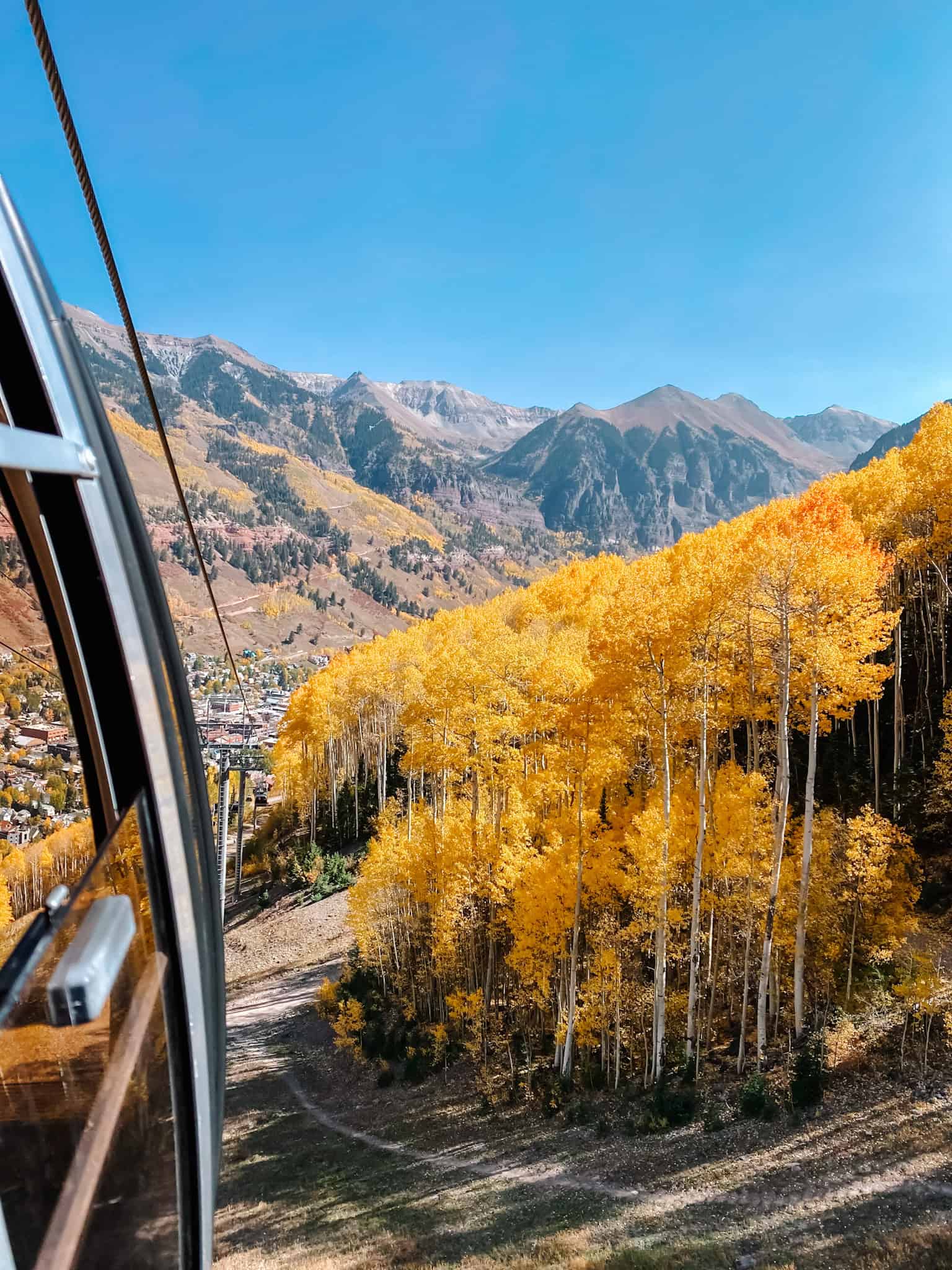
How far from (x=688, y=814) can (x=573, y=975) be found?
15.3 feet

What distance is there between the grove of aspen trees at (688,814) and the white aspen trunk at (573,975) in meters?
0.11

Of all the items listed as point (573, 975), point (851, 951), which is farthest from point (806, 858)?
point (573, 975)

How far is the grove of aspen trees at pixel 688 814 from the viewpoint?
491 inches

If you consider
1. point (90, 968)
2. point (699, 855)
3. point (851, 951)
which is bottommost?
point (851, 951)

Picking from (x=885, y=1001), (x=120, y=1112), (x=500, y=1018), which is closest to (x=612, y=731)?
(x=885, y=1001)

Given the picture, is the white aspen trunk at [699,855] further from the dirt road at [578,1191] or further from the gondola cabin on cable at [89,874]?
the gondola cabin on cable at [89,874]

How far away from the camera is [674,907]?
48.0 feet

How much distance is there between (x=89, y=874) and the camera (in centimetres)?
140

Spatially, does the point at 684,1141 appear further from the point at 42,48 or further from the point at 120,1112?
the point at 42,48

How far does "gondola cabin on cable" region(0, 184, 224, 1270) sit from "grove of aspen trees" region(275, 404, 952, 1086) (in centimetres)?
1146

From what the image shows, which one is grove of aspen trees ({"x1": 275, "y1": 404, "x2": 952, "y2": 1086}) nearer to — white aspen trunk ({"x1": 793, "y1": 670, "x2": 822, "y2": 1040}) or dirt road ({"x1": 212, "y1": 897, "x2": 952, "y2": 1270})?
white aspen trunk ({"x1": 793, "y1": 670, "x2": 822, "y2": 1040})

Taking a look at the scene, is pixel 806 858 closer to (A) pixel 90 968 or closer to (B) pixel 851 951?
(B) pixel 851 951

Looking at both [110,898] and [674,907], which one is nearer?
[110,898]

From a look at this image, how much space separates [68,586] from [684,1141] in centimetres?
1647
